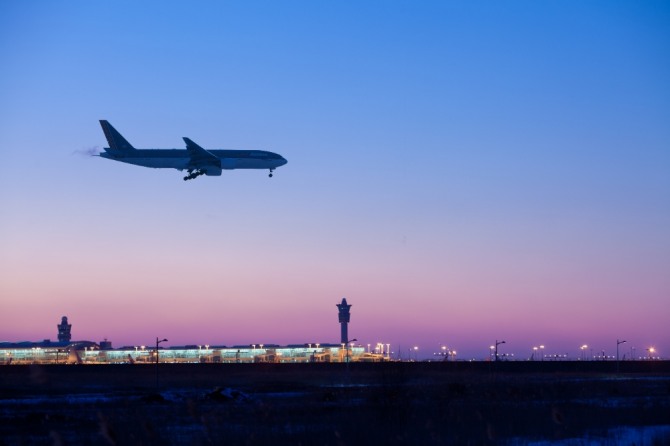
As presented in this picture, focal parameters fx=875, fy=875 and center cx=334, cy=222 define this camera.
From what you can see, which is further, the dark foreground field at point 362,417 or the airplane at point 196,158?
the airplane at point 196,158

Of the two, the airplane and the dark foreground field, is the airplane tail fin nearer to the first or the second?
the airplane

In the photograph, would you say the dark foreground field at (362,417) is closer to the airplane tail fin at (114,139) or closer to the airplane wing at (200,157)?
the airplane wing at (200,157)

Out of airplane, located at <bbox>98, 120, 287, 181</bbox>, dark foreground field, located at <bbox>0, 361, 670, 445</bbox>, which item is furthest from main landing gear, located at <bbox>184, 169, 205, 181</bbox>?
dark foreground field, located at <bbox>0, 361, 670, 445</bbox>

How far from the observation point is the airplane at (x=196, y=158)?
4291 inches

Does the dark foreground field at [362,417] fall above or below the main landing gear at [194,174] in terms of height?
below

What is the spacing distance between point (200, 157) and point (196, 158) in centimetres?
82

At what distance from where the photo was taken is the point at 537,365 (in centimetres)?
12756

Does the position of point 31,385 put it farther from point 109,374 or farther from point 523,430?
point 523,430

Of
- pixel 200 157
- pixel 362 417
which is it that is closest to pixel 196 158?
pixel 200 157

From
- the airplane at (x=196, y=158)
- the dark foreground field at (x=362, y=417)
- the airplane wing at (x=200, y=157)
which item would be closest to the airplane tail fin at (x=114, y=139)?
the airplane at (x=196, y=158)

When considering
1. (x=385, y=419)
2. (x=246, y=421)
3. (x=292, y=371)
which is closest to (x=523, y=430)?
(x=385, y=419)

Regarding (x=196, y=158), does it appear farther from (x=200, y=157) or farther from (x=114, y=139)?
(x=114, y=139)

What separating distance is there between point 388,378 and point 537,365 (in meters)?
93.3

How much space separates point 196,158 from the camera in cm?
10925
